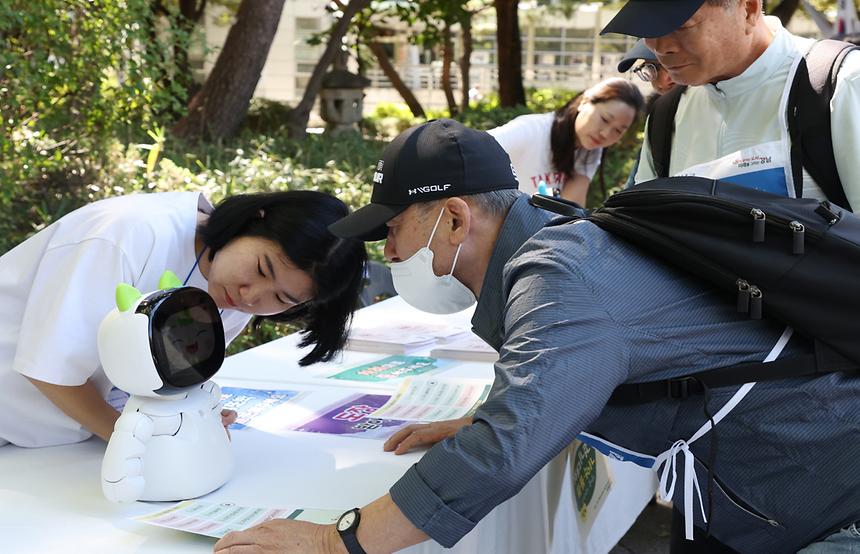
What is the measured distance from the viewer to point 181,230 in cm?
176

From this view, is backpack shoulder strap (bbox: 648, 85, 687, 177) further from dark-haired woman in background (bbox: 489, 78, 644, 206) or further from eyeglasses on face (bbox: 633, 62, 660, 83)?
dark-haired woman in background (bbox: 489, 78, 644, 206)

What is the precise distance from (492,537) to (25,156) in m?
3.28

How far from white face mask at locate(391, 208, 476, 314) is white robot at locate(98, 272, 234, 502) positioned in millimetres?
328

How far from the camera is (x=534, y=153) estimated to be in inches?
146

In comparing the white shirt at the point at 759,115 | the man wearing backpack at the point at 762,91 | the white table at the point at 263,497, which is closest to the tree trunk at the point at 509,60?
the white shirt at the point at 759,115

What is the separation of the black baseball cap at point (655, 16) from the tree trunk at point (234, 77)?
16.9ft

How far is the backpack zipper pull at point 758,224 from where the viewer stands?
111cm

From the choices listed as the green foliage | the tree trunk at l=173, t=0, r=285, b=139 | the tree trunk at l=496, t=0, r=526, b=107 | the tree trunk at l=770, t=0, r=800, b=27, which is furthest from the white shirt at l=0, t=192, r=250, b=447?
the tree trunk at l=496, t=0, r=526, b=107

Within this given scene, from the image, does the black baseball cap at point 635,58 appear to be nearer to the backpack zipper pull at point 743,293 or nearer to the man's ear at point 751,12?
the man's ear at point 751,12

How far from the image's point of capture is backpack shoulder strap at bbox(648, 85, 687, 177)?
2.26m

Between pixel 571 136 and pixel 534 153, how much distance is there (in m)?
0.17

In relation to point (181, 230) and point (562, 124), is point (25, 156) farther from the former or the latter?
point (181, 230)

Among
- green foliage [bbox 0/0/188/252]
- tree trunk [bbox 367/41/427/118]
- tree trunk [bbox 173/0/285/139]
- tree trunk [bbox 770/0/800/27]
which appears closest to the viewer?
green foliage [bbox 0/0/188/252]

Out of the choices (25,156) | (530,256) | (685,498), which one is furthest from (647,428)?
(25,156)
